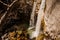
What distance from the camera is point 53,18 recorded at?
342 centimetres

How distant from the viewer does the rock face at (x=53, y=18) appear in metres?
3.28

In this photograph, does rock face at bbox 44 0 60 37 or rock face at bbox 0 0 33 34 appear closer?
rock face at bbox 44 0 60 37

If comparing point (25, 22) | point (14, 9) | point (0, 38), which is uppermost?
point (14, 9)

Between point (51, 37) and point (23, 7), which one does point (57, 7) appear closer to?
point (51, 37)

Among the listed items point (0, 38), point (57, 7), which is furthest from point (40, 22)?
point (0, 38)

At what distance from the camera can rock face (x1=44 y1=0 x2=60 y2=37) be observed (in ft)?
10.8

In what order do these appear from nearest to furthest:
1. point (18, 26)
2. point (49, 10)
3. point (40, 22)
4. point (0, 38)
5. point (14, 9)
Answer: point (49, 10) → point (40, 22) → point (0, 38) → point (18, 26) → point (14, 9)

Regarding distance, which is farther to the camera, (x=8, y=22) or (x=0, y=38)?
(x=8, y=22)

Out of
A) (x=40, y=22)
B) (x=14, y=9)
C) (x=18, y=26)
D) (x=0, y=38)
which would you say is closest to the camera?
(x=40, y=22)

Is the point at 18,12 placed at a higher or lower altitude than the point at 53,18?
lower

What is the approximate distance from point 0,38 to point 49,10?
2.37 metres

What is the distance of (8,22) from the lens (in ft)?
19.1

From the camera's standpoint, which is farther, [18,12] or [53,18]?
[18,12]

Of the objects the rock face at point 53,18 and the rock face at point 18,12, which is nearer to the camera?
the rock face at point 53,18
